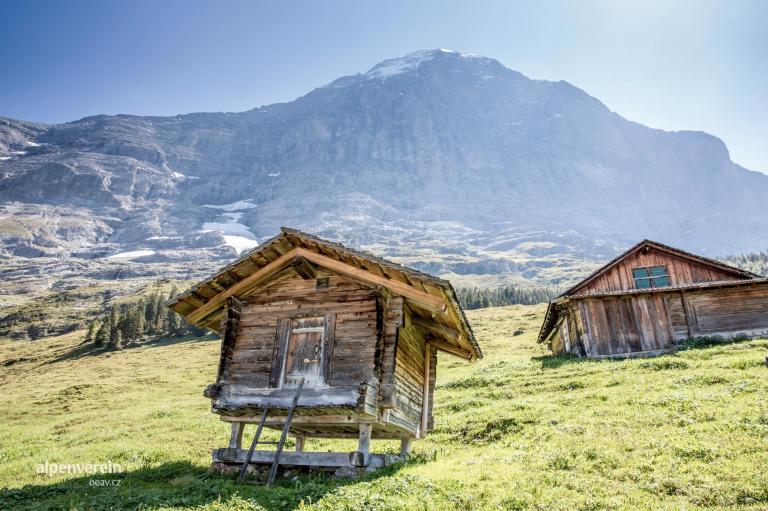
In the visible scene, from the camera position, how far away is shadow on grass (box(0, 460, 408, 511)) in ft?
33.5

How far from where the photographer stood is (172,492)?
11.3 metres

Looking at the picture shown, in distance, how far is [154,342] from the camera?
285ft

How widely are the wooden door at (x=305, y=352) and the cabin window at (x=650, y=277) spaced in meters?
26.7

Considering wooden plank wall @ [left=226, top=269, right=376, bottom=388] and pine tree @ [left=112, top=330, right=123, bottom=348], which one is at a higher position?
pine tree @ [left=112, top=330, right=123, bottom=348]

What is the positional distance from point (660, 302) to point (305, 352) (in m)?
27.7

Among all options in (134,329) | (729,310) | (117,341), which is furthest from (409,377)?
(134,329)

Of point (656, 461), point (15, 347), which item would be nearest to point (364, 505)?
point (656, 461)

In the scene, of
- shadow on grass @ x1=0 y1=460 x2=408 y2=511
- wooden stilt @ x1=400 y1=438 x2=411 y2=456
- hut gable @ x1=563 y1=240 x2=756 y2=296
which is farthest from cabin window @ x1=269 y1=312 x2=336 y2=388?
hut gable @ x1=563 y1=240 x2=756 y2=296

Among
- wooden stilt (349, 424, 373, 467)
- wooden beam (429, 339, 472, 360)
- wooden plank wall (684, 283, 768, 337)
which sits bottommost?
wooden stilt (349, 424, 373, 467)

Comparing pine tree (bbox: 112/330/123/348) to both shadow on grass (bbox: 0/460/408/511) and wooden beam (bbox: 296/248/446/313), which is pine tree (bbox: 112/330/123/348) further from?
wooden beam (bbox: 296/248/446/313)

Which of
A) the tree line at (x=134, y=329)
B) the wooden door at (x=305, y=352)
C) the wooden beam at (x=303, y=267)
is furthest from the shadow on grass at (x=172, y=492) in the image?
the tree line at (x=134, y=329)

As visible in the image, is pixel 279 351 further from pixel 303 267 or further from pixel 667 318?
pixel 667 318

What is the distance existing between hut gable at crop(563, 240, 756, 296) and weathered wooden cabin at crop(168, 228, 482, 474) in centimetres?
2038

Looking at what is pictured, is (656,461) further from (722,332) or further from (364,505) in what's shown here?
(722,332)
